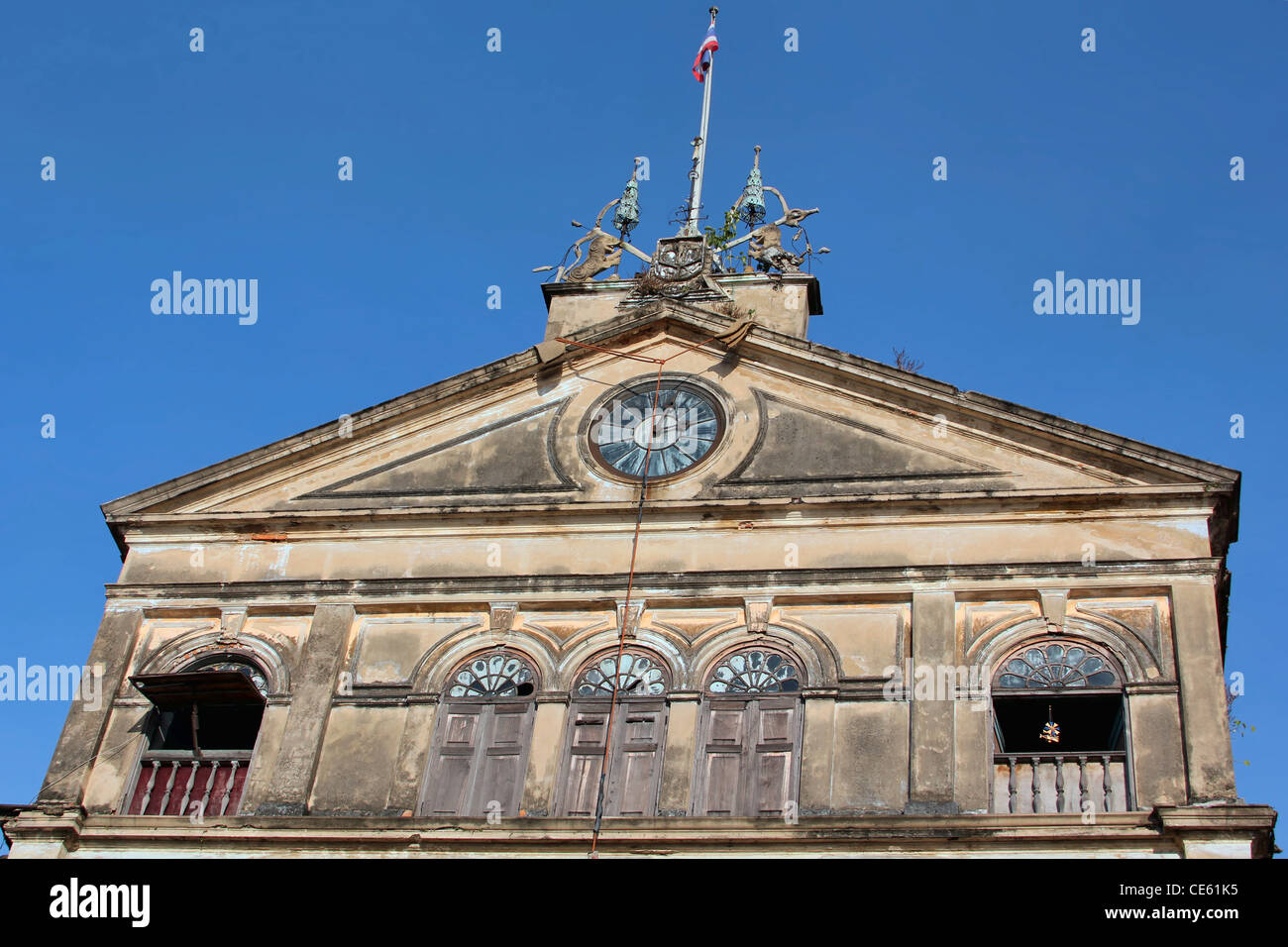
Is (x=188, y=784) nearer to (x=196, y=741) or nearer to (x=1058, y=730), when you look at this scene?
(x=196, y=741)

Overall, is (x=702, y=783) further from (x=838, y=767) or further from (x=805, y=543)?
(x=805, y=543)

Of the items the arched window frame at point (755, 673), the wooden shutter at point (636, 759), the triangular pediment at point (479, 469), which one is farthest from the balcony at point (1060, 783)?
the triangular pediment at point (479, 469)

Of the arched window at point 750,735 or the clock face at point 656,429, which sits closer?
the arched window at point 750,735

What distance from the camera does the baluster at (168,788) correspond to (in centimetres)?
2134

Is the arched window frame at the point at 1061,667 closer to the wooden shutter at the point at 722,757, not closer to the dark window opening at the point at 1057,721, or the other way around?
the dark window opening at the point at 1057,721

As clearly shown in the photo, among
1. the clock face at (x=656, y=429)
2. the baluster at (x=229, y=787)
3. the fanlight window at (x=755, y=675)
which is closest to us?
the fanlight window at (x=755, y=675)

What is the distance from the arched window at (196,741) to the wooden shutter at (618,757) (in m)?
3.74

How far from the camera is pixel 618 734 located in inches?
823

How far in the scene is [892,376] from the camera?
23.0 m

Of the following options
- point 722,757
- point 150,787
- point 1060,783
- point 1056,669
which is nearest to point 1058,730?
point 1056,669

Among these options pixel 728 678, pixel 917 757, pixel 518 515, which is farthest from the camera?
pixel 518 515
